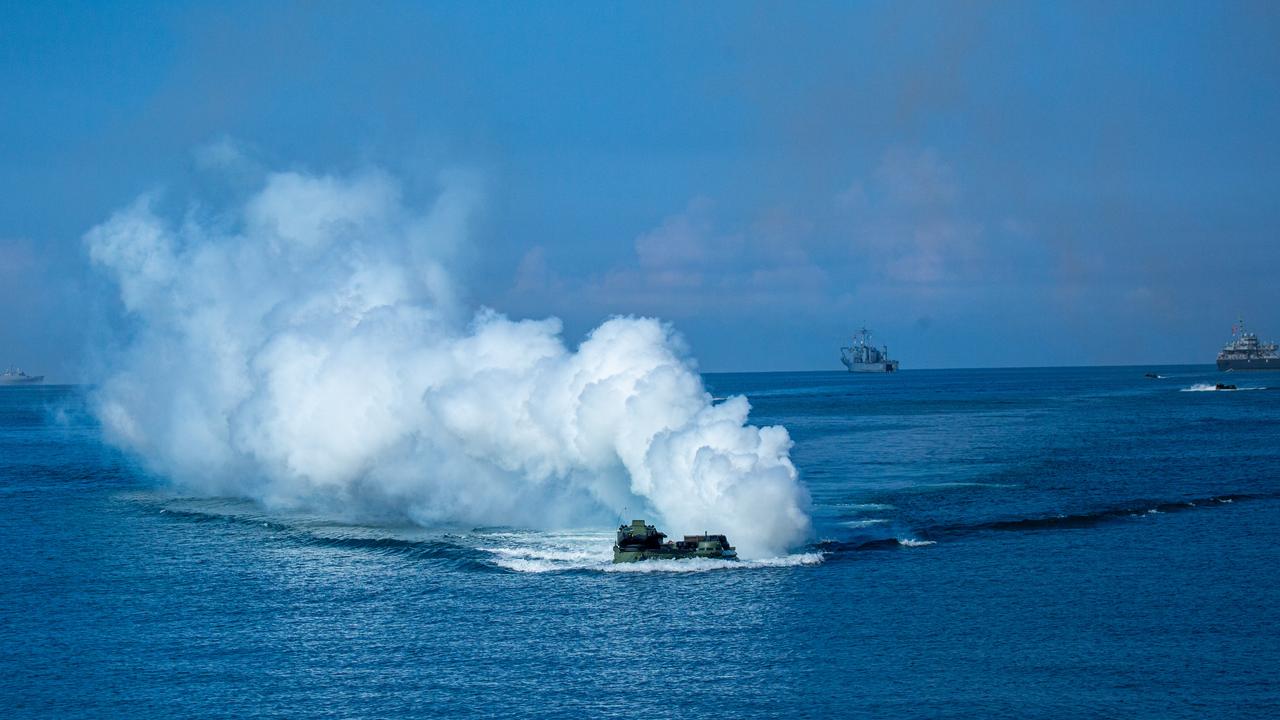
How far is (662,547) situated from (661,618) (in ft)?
46.7

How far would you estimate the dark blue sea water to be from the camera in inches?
1859

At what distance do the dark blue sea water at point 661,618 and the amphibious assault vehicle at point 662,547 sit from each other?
2.51 metres

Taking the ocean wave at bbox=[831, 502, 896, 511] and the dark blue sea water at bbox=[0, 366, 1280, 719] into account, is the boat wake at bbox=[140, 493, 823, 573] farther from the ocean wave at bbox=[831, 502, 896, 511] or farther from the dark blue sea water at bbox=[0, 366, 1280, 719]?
the ocean wave at bbox=[831, 502, 896, 511]

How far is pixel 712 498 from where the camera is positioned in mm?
77125

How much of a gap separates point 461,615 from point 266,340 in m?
61.6

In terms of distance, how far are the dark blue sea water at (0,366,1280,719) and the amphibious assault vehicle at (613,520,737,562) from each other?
2.51 m

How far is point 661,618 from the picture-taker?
59250 mm

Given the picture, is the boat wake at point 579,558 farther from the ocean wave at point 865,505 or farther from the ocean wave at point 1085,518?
the ocean wave at point 865,505

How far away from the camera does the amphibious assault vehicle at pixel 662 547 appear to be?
73.1m

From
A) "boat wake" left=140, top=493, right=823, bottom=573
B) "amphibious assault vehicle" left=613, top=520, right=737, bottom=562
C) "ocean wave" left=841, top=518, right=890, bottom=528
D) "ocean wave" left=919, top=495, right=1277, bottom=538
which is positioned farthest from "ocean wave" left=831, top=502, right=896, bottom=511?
"amphibious assault vehicle" left=613, top=520, right=737, bottom=562

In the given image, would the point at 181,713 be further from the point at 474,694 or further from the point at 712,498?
the point at 712,498

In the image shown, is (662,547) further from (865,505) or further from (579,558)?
(865,505)

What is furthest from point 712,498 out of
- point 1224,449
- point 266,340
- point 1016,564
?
point 1224,449

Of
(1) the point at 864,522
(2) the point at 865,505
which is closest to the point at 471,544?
(1) the point at 864,522
